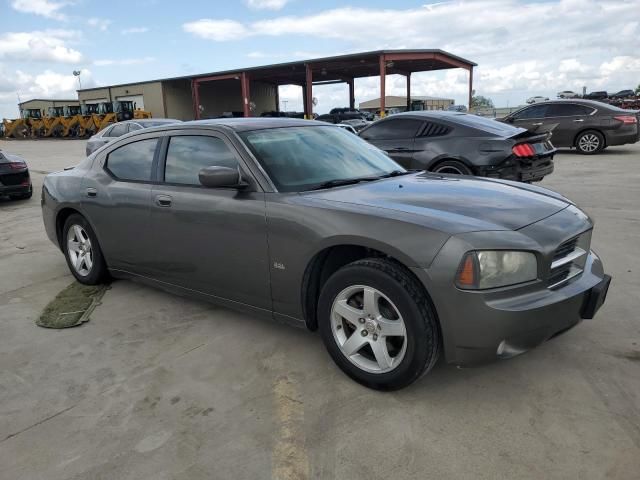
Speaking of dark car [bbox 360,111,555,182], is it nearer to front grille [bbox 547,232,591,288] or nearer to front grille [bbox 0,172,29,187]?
front grille [bbox 547,232,591,288]

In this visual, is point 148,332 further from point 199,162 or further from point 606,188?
point 606,188

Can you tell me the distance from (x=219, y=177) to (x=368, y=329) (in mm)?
1317

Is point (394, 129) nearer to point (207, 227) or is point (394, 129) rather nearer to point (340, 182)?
point (340, 182)

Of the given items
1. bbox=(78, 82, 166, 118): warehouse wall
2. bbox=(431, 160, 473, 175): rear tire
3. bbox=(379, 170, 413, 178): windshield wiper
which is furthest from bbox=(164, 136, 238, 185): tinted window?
bbox=(78, 82, 166, 118): warehouse wall

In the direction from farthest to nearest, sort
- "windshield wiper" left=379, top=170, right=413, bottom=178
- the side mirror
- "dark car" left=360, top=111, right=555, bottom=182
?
"dark car" left=360, top=111, right=555, bottom=182 < "windshield wiper" left=379, top=170, right=413, bottom=178 < the side mirror

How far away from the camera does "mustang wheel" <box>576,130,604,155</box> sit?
46.5 ft

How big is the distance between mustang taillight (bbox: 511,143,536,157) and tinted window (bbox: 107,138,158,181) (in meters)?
5.23

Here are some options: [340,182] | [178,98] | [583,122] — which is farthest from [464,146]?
[178,98]

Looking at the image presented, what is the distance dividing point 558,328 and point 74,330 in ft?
11.0

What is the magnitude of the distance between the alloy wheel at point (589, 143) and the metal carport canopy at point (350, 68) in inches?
688

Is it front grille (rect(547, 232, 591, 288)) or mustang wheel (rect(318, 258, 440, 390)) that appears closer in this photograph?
mustang wheel (rect(318, 258, 440, 390))

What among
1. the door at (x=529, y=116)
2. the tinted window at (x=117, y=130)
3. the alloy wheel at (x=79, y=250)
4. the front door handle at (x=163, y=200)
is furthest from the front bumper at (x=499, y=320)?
the tinted window at (x=117, y=130)

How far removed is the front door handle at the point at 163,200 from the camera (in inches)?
151

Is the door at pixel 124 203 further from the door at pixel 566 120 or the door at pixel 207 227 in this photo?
the door at pixel 566 120
